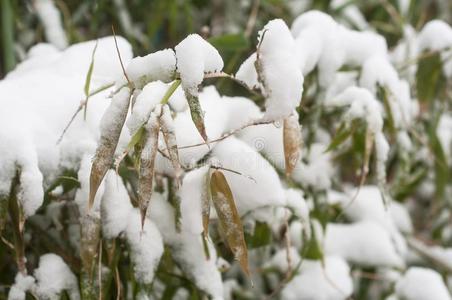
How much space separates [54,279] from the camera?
2.29 ft

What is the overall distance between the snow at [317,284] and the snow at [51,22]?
520 millimetres

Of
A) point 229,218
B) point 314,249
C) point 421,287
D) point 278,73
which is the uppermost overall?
point 278,73

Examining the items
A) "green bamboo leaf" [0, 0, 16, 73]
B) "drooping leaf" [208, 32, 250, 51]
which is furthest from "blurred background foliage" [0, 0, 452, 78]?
"drooping leaf" [208, 32, 250, 51]

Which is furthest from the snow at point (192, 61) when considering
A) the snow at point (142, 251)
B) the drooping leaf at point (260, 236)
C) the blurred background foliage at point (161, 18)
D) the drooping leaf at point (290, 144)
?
the blurred background foliage at point (161, 18)

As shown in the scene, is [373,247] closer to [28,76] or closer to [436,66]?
[436,66]

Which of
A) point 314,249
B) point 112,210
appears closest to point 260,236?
point 314,249

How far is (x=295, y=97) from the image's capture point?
54 cm

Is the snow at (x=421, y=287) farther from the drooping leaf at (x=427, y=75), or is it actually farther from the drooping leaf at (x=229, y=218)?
the drooping leaf at (x=229, y=218)

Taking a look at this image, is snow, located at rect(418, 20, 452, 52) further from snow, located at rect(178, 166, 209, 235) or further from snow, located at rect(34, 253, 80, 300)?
snow, located at rect(34, 253, 80, 300)

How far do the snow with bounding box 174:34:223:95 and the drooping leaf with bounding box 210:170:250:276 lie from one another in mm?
115

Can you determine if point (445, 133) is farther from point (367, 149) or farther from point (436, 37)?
point (367, 149)

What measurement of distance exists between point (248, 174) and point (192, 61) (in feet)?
0.68

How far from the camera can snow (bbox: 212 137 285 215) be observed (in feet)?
2.22

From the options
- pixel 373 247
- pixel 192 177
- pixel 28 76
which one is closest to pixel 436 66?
pixel 373 247
